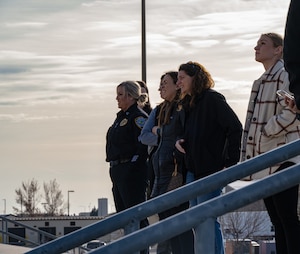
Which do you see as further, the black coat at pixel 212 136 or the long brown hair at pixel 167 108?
the long brown hair at pixel 167 108

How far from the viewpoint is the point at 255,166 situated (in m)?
3.92

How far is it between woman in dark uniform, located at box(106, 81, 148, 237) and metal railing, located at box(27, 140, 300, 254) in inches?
222

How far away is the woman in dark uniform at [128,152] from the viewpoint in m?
9.84

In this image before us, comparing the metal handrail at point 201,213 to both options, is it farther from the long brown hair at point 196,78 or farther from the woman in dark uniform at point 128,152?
the woman in dark uniform at point 128,152

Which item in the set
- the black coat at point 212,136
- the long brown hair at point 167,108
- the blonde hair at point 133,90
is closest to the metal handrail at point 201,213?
the black coat at point 212,136

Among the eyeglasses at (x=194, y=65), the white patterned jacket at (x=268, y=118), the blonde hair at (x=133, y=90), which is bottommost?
the white patterned jacket at (x=268, y=118)

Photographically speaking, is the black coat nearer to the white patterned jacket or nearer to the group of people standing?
the group of people standing

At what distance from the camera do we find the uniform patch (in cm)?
991

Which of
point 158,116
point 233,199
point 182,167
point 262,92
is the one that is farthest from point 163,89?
point 233,199

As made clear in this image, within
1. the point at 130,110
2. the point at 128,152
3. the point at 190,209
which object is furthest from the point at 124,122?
the point at 190,209

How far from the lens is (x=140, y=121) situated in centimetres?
995

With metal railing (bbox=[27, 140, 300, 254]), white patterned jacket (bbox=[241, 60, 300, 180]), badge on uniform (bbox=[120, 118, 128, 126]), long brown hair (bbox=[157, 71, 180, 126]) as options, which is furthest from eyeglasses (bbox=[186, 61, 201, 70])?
metal railing (bbox=[27, 140, 300, 254])

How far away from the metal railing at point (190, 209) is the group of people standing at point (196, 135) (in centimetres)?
118

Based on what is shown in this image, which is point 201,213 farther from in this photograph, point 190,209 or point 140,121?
point 140,121
